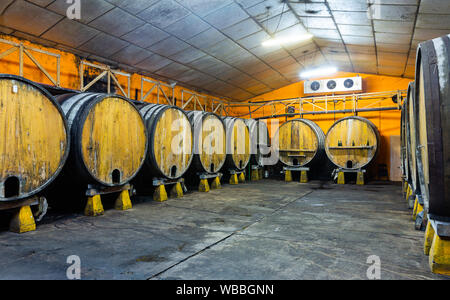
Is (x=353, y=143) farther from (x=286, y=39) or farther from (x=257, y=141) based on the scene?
(x=286, y=39)

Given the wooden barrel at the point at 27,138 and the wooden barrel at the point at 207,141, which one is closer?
the wooden barrel at the point at 27,138

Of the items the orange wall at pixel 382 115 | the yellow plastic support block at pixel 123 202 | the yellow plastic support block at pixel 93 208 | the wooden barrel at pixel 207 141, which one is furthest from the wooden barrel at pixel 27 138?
the orange wall at pixel 382 115

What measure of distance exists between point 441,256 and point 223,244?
1.93m

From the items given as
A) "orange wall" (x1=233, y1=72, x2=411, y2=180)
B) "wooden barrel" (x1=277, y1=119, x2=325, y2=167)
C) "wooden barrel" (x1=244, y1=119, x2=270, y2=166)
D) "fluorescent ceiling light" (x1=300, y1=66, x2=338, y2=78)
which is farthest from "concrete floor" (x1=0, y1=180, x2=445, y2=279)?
"fluorescent ceiling light" (x1=300, y1=66, x2=338, y2=78)

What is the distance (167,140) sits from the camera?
6.00 m

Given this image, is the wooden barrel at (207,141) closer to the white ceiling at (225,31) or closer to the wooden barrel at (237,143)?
the wooden barrel at (237,143)

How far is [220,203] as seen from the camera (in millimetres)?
5590

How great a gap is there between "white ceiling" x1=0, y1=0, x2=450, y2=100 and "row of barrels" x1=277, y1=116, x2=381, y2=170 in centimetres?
246

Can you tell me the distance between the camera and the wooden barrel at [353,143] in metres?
8.98

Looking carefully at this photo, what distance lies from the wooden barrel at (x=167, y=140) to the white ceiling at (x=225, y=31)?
2168 mm

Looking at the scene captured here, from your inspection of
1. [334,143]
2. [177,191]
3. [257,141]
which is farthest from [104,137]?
[334,143]
